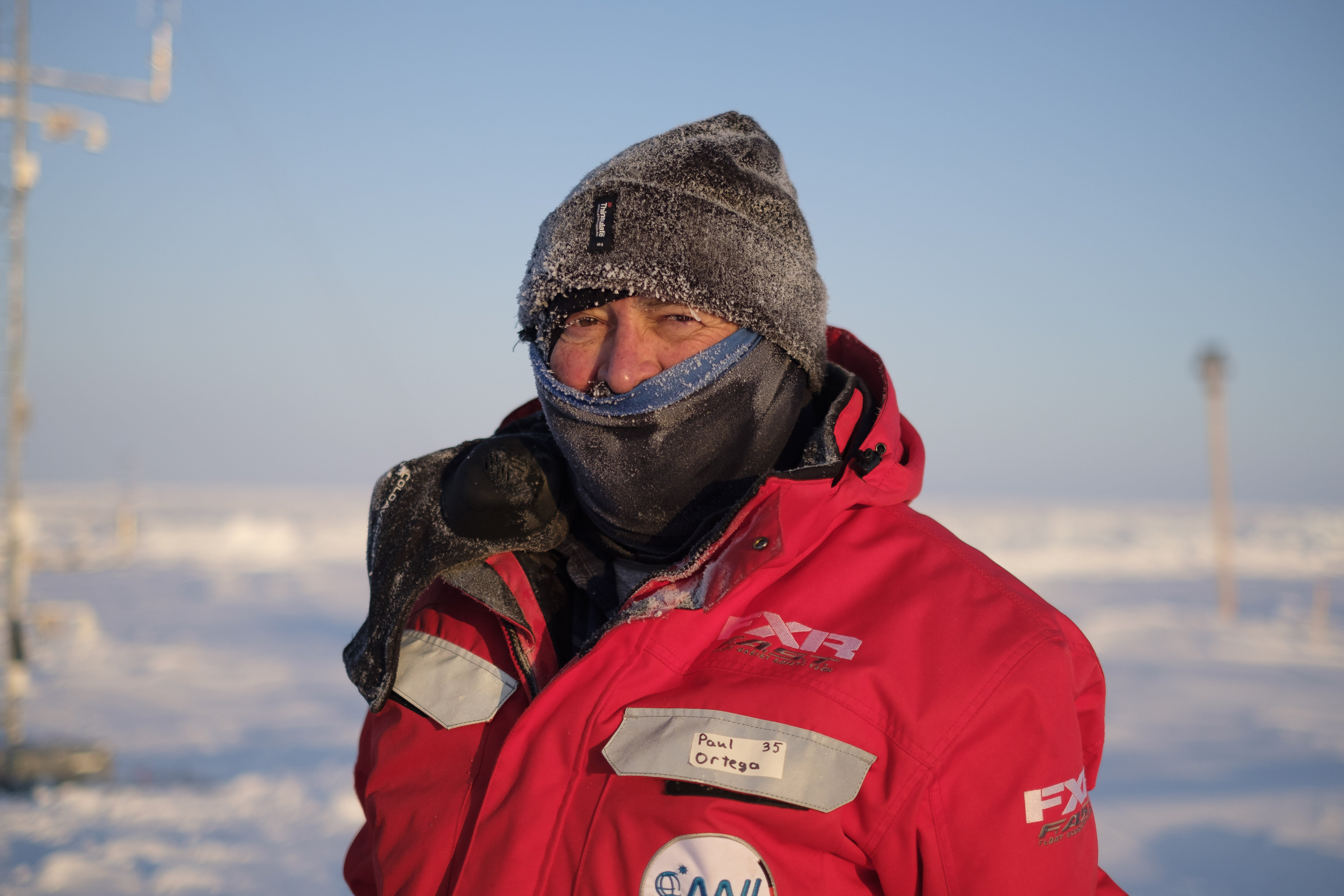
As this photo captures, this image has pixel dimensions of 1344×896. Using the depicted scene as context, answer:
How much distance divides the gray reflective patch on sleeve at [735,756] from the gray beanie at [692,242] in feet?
2.50

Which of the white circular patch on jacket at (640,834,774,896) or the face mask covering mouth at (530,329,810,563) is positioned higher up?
the face mask covering mouth at (530,329,810,563)

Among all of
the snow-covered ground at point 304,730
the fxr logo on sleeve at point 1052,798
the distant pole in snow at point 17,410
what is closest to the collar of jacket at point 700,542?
the fxr logo on sleeve at point 1052,798

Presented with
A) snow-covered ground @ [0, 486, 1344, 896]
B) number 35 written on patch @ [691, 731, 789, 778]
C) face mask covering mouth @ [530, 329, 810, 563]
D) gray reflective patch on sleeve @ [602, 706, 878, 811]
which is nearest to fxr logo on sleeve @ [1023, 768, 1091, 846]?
gray reflective patch on sleeve @ [602, 706, 878, 811]

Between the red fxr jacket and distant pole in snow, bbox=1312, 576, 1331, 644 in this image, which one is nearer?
the red fxr jacket

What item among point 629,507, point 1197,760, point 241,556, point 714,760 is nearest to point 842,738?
point 714,760

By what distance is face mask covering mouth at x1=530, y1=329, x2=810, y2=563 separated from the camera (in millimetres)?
1634

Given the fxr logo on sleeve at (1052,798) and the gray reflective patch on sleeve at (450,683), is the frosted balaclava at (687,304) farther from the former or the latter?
the fxr logo on sleeve at (1052,798)

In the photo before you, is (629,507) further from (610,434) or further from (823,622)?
(823,622)

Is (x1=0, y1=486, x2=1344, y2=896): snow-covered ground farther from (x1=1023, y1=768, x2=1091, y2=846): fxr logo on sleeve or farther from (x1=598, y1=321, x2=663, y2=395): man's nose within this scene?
(x1=1023, y1=768, x2=1091, y2=846): fxr logo on sleeve

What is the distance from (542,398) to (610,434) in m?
0.18

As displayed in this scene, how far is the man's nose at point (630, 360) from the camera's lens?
1.65 metres

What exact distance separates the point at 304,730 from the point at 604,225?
6.22 metres

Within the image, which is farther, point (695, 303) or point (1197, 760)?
point (1197, 760)

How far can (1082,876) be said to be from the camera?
4.07ft
